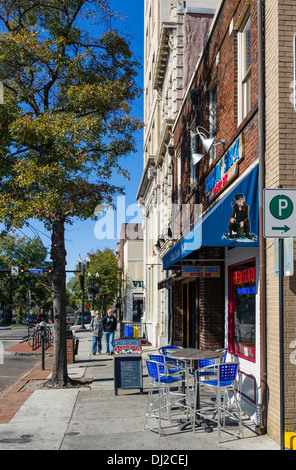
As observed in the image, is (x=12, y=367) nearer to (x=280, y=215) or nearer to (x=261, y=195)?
(x=261, y=195)

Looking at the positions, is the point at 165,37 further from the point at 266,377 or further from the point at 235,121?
the point at 266,377

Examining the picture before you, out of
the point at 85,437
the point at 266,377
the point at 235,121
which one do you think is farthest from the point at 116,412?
the point at 235,121

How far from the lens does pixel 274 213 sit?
6125mm

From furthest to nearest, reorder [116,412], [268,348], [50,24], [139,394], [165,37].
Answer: [165,37] → [50,24] → [139,394] → [116,412] → [268,348]

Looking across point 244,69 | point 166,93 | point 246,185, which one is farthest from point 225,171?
point 166,93

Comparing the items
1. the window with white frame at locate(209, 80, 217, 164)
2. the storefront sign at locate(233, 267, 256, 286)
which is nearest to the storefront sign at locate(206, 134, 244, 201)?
the window with white frame at locate(209, 80, 217, 164)

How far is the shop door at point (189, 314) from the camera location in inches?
639

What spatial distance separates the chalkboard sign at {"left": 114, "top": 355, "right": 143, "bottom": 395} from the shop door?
16.0 ft

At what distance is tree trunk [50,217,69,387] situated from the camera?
12469 millimetres

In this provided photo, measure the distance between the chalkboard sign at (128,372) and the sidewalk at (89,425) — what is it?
26 cm

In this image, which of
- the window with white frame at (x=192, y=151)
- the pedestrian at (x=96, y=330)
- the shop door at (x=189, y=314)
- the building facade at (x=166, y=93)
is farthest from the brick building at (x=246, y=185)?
the building facade at (x=166, y=93)

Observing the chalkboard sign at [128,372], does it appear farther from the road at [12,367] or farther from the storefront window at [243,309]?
the road at [12,367]

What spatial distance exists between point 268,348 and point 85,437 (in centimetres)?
302

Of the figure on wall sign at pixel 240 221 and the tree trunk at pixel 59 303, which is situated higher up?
the figure on wall sign at pixel 240 221
